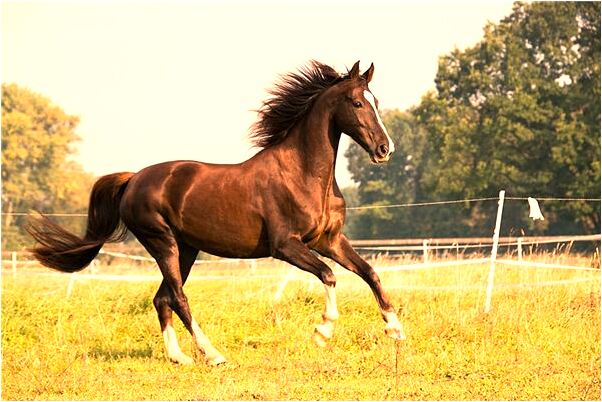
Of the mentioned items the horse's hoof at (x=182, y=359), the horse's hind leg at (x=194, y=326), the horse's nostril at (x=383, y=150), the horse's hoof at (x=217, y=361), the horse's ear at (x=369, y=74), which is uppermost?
the horse's ear at (x=369, y=74)

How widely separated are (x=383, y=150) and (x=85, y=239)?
3.82 metres

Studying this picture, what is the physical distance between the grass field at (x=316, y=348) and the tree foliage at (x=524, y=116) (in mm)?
26167

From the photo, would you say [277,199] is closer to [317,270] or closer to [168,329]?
[317,270]

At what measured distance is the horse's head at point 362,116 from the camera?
284 inches

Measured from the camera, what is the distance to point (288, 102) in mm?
8047

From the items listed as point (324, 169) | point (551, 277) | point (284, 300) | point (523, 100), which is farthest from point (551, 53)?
point (324, 169)

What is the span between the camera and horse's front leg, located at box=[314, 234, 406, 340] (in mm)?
7195

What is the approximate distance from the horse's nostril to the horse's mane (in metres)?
1.05

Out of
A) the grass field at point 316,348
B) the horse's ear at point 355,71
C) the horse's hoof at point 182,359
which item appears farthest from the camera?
the horse's hoof at point 182,359

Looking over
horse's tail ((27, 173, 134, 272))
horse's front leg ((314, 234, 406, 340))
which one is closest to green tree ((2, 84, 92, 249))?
horse's tail ((27, 173, 134, 272))

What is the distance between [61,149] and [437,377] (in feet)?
176

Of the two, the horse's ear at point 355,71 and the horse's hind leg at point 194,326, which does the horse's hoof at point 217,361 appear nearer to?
the horse's hind leg at point 194,326

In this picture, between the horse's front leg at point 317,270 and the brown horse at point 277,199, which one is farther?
the brown horse at point 277,199

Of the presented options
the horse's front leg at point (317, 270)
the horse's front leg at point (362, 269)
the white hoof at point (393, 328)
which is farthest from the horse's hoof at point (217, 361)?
the white hoof at point (393, 328)
